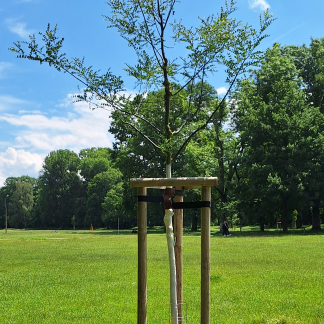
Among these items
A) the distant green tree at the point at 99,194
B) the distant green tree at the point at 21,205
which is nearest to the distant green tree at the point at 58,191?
the distant green tree at the point at 21,205

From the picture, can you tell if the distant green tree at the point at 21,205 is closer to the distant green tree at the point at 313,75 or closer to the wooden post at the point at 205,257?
the distant green tree at the point at 313,75

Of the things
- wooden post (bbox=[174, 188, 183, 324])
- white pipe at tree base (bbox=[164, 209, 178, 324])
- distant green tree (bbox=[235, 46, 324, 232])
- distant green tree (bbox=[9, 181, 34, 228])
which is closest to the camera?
white pipe at tree base (bbox=[164, 209, 178, 324])

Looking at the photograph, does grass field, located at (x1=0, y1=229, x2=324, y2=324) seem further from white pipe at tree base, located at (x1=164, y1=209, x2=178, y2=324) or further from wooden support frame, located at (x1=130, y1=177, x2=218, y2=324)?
white pipe at tree base, located at (x1=164, y1=209, x2=178, y2=324)

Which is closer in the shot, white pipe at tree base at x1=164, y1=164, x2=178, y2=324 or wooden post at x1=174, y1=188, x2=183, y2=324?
white pipe at tree base at x1=164, y1=164, x2=178, y2=324

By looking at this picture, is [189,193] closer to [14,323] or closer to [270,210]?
[270,210]

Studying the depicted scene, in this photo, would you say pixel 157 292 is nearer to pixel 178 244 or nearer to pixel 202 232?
pixel 178 244

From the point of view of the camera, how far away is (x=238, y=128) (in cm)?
4581

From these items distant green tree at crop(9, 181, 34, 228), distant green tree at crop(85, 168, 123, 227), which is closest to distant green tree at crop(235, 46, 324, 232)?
distant green tree at crop(85, 168, 123, 227)

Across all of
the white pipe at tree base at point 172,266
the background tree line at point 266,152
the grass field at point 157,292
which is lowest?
the grass field at point 157,292

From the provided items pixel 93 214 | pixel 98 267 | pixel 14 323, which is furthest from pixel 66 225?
pixel 14 323

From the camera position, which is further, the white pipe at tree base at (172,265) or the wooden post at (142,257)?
the wooden post at (142,257)

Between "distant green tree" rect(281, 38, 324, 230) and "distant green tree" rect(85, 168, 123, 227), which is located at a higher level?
"distant green tree" rect(281, 38, 324, 230)

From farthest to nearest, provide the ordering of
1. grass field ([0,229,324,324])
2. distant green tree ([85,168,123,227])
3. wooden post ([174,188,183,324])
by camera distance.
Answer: distant green tree ([85,168,123,227]) < grass field ([0,229,324,324]) < wooden post ([174,188,183,324])

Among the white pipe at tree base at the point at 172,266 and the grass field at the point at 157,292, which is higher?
the white pipe at tree base at the point at 172,266
